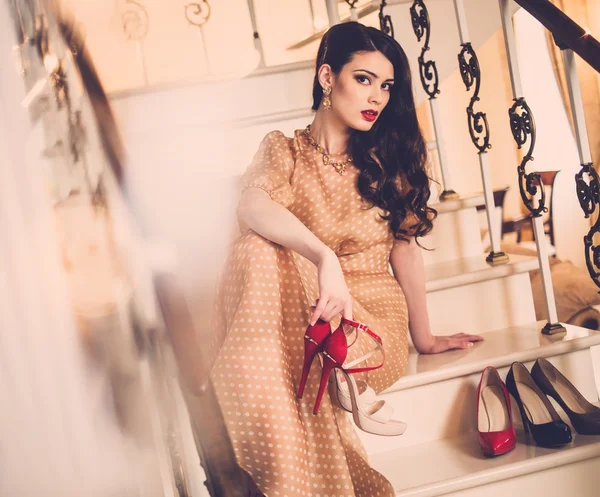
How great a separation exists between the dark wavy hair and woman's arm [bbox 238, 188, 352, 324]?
26 cm

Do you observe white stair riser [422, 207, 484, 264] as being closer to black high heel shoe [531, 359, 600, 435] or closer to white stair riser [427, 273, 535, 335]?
white stair riser [427, 273, 535, 335]

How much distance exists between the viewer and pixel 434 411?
1.33 m

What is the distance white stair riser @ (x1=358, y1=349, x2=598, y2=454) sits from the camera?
4.30ft

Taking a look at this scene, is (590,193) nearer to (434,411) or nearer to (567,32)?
(567,32)

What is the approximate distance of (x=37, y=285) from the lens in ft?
1.98

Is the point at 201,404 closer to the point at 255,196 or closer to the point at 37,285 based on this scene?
the point at 37,285

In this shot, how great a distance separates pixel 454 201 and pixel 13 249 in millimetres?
1300

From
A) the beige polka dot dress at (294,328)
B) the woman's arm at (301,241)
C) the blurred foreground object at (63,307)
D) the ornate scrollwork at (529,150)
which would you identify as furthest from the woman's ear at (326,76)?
the blurred foreground object at (63,307)

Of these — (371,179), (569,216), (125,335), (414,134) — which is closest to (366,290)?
(371,179)

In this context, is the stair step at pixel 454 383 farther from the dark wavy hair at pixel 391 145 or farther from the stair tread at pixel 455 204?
the stair tread at pixel 455 204

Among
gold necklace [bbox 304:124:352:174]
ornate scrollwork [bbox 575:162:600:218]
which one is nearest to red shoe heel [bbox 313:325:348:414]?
gold necklace [bbox 304:124:352:174]

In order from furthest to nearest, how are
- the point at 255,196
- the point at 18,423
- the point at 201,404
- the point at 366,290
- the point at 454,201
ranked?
the point at 454,201, the point at 366,290, the point at 255,196, the point at 18,423, the point at 201,404

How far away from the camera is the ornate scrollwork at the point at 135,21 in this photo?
1641mm

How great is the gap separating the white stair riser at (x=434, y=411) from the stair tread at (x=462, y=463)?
0.03 m
